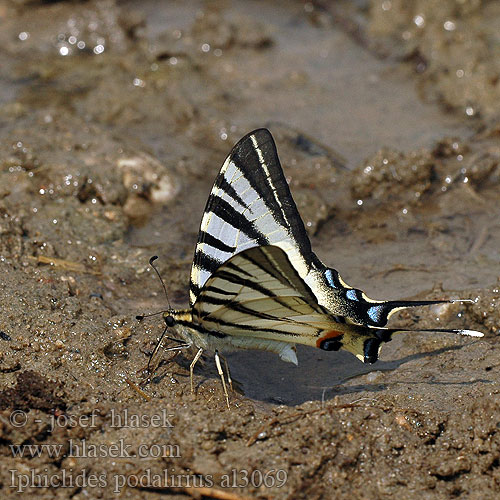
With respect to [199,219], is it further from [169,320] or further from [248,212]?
[169,320]

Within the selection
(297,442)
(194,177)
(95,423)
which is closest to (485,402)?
(297,442)

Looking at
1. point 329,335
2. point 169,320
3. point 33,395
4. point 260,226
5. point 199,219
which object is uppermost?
point 260,226

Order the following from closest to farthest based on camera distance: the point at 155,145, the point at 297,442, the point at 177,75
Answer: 1. the point at 297,442
2. the point at 155,145
3. the point at 177,75

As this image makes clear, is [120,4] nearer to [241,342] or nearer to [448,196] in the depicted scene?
[448,196]

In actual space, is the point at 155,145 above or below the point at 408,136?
below

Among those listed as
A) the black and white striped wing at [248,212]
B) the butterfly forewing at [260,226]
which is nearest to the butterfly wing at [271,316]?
the butterfly forewing at [260,226]

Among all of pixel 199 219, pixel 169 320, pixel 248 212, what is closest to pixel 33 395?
pixel 169 320
